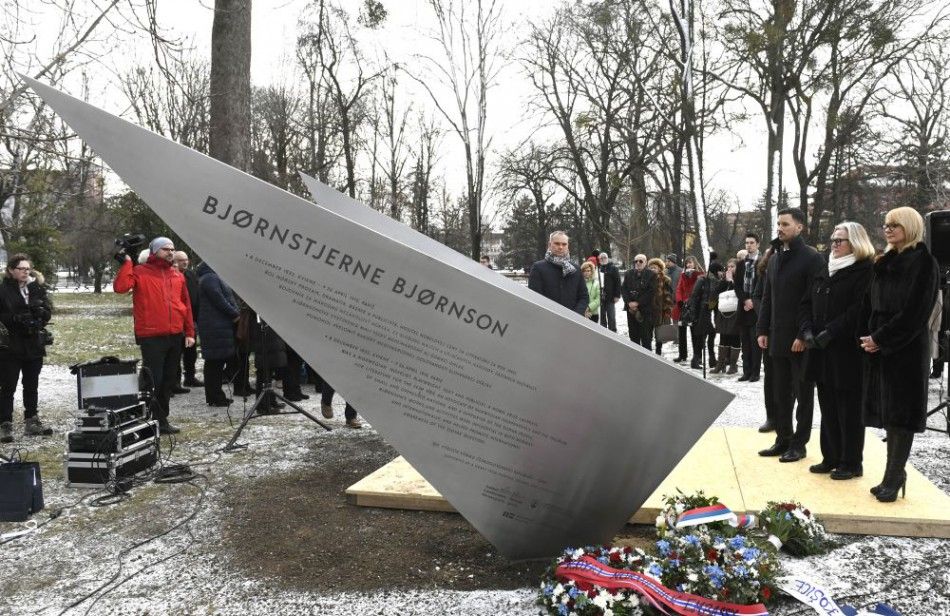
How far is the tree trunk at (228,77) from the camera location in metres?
9.26

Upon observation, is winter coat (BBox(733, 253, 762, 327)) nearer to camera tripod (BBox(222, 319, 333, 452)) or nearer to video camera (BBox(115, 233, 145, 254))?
camera tripod (BBox(222, 319, 333, 452))

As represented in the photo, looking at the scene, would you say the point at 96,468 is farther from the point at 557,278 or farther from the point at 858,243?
the point at 858,243

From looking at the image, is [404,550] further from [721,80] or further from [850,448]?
[721,80]

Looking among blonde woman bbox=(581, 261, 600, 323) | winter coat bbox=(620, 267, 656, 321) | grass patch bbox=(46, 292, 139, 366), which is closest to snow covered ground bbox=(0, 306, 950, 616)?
grass patch bbox=(46, 292, 139, 366)

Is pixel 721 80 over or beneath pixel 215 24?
over

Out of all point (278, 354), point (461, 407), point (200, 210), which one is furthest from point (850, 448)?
point (278, 354)

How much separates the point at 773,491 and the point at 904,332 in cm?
125

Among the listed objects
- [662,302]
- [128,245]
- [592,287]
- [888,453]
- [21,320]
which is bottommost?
[888,453]

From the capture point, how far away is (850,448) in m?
4.80

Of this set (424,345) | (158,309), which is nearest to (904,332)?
(424,345)

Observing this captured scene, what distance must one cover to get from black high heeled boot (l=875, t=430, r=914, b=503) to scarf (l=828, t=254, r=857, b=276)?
1.14m

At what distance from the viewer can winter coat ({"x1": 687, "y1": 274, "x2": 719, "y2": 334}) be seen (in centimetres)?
1035

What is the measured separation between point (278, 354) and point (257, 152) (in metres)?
16.7

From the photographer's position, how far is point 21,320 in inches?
261
